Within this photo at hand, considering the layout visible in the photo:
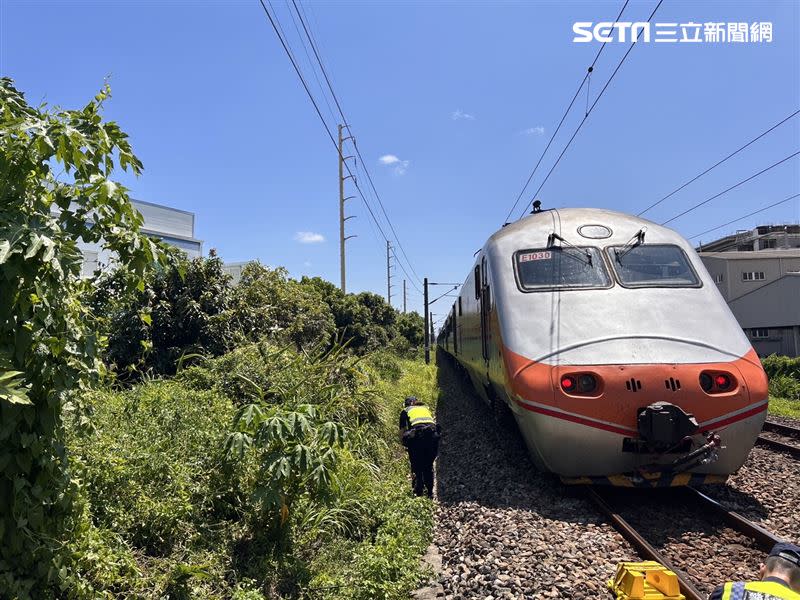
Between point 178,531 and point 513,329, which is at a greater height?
point 513,329

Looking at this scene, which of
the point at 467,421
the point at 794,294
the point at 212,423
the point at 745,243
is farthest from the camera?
the point at 745,243

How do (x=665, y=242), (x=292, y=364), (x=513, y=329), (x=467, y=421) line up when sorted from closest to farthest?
(x=513, y=329), (x=665, y=242), (x=292, y=364), (x=467, y=421)

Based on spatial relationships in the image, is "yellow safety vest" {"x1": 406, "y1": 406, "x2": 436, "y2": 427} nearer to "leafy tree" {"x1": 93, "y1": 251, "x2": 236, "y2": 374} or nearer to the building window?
"leafy tree" {"x1": 93, "y1": 251, "x2": 236, "y2": 374}

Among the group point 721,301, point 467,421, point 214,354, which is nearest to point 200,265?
point 214,354

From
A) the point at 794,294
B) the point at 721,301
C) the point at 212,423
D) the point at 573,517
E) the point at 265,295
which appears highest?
the point at 794,294

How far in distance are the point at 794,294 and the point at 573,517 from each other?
34202mm

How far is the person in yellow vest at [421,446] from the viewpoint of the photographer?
6.73 meters

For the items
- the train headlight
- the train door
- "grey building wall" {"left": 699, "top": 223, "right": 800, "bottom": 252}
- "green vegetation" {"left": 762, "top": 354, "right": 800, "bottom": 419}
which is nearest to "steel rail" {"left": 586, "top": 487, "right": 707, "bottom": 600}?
the train headlight

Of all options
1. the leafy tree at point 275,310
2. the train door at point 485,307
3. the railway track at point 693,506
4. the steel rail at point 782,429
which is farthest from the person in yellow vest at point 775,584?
the leafy tree at point 275,310

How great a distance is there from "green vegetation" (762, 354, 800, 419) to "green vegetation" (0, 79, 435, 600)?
1146cm

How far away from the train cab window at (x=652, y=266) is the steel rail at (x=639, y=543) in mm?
2655

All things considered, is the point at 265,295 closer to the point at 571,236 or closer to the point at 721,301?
the point at 571,236

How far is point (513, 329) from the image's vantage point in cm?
645

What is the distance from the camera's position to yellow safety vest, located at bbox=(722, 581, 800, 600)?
78.4 inches
